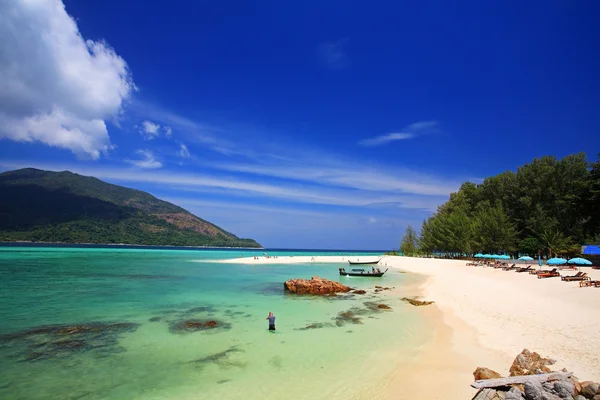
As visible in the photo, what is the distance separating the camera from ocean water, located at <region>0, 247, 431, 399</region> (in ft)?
33.9

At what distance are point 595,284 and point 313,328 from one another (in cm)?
2351

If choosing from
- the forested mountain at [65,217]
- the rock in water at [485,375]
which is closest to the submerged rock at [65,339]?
the rock in water at [485,375]

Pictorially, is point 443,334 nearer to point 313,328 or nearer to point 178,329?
point 313,328

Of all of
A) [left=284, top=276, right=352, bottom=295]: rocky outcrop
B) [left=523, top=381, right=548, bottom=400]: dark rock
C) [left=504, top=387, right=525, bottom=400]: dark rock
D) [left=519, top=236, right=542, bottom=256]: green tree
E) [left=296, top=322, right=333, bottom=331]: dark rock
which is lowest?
[left=296, top=322, right=333, bottom=331]: dark rock

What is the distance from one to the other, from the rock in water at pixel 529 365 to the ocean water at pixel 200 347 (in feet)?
12.2

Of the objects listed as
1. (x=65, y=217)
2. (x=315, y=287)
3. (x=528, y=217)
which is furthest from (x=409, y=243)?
(x=65, y=217)

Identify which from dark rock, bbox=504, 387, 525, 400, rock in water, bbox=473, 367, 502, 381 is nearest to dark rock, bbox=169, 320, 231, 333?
rock in water, bbox=473, 367, 502, 381

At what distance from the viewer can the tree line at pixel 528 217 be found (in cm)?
6081

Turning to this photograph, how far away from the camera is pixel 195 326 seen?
18.0m

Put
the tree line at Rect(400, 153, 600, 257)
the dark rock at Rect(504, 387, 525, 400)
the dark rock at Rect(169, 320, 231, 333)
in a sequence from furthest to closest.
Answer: the tree line at Rect(400, 153, 600, 257) < the dark rock at Rect(169, 320, 231, 333) < the dark rock at Rect(504, 387, 525, 400)

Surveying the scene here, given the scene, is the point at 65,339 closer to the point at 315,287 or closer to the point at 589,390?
the point at 589,390

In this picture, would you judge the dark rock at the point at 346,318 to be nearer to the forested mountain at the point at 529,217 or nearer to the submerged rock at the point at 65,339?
the submerged rock at the point at 65,339

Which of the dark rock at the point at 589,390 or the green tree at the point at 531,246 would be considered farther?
the green tree at the point at 531,246

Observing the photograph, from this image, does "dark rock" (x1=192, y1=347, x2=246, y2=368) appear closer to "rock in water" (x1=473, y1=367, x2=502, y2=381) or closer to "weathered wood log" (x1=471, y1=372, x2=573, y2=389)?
"rock in water" (x1=473, y1=367, x2=502, y2=381)
